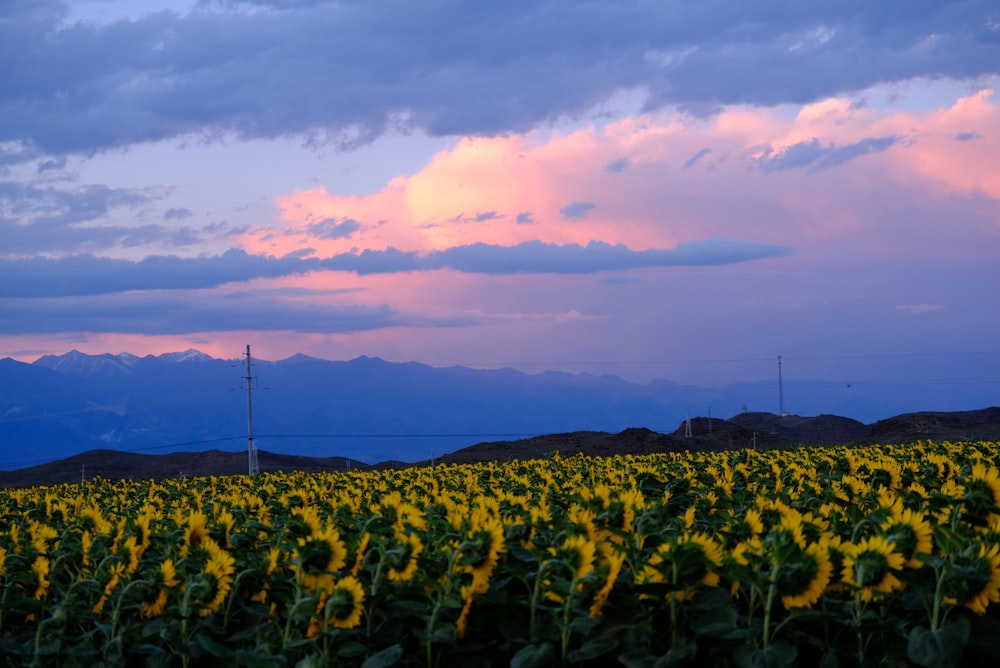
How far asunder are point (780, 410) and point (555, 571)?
252 ft

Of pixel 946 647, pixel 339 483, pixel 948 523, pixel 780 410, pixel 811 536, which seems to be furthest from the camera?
pixel 780 410

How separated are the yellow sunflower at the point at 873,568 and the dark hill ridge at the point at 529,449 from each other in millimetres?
37167

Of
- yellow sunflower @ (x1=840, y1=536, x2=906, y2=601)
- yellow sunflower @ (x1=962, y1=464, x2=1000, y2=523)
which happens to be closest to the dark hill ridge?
yellow sunflower @ (x1=962, y1=464, x2=1000, y2=523)

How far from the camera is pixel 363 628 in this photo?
5.55 m

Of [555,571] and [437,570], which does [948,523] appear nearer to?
[555,571]

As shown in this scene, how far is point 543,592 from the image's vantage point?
520 cm

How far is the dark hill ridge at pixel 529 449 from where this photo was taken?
44406 millimetres

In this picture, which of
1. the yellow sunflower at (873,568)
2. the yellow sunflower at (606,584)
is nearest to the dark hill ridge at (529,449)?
the yellow sunflower at (606,584)

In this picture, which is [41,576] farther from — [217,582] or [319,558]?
[319,558]

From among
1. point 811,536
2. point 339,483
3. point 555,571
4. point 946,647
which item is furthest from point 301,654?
point 339,483

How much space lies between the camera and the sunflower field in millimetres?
4707

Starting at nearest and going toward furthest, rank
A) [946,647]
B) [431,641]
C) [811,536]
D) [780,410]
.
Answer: [946,647], [431,641], [811,536], [780,410]

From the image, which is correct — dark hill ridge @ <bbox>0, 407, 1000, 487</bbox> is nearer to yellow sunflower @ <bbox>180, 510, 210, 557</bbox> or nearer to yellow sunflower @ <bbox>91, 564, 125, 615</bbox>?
yellow sunflower @ <bbox>180, 510, 210, 557</bbox>

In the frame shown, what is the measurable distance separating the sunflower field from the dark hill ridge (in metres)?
35.2
